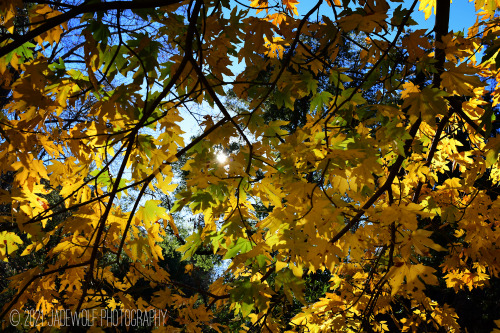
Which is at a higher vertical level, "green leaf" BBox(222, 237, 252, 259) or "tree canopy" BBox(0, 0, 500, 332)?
"tree canopy" BBox(0, 0, 500, 332)

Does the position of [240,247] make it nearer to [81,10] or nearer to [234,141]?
[234,141]

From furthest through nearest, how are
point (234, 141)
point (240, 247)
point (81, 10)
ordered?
1. point (234, 141)
2. point (240, 247)
3. point (81, 10)

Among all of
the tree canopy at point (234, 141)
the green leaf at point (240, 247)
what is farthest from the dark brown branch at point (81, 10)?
the green leaf at point (240, 247)

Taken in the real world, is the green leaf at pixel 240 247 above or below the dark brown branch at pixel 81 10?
below

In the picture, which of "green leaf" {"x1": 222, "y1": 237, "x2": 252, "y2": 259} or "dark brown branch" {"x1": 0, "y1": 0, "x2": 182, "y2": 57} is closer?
"dark brown branch" {"x1": 0, "y1": 0, "x2": 182, "y2": 57}

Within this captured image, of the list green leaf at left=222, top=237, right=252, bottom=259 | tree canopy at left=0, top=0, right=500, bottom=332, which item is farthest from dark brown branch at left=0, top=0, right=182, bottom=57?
green leaf at left=222, top=237, right=252, bottom=259

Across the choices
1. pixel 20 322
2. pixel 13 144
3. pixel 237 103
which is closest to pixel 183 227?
pixel 237 103

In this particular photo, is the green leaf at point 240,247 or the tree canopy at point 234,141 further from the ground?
the tree canopy at point 234,141

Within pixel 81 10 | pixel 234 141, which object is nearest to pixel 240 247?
pixel 234 141

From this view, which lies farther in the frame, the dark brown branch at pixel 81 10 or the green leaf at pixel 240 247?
the green leaf at pixel 240 247

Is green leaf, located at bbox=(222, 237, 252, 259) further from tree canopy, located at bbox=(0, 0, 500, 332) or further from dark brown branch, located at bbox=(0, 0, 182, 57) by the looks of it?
dark brown branch, located at bbox=(0, 0, 182, 57)

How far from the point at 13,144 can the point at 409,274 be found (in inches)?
79.8

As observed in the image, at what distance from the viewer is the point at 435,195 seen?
2.91m

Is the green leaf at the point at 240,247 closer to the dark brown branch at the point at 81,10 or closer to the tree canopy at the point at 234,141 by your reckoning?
the tree canopy at the point at 234,141
